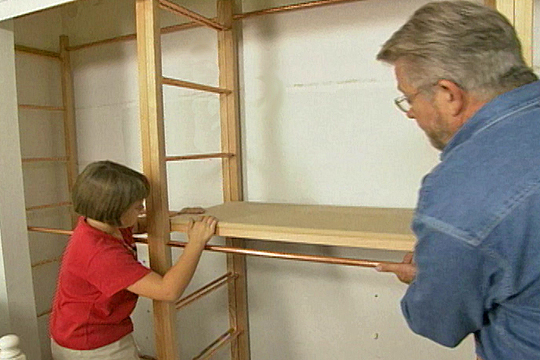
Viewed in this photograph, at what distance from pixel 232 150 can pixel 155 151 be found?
506mm

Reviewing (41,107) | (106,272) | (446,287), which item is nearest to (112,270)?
(106,272)

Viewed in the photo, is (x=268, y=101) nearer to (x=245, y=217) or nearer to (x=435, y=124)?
(x=245, y=217)

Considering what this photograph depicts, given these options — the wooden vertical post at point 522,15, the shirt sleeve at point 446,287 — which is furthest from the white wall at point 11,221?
the wooden vertical post at point 522,15

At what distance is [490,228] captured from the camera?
609 millimetres

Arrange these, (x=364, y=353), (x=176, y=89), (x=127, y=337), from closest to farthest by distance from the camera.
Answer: (x=127, y=337) < (x=364, y=353) < (x=176, y=89)

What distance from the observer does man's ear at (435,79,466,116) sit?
0.72 metres

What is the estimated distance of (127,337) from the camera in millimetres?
1541

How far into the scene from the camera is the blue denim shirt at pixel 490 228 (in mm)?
604

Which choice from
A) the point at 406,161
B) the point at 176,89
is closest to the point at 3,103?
the point at 176,89

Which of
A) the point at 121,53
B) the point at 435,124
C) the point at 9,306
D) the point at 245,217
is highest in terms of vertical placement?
the point at 121,53

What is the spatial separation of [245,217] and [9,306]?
0.88 metres

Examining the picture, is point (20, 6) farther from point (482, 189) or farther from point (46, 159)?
point (482, 189)

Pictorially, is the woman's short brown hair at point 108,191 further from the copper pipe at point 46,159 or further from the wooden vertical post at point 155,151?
the copper pipe at point 46,159

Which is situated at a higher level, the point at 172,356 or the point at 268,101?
the point at 268,101
